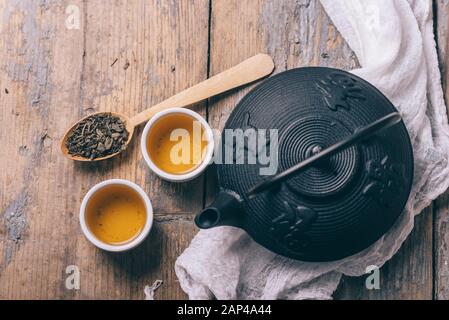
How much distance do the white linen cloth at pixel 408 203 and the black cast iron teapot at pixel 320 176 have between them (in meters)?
0.10

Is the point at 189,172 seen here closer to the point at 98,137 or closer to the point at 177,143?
the point at 177,143

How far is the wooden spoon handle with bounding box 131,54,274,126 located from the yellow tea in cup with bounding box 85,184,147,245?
149 millimetres

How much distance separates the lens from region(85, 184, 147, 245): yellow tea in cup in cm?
98

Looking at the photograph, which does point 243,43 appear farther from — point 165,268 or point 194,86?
point 165,268

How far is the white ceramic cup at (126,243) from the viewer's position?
947mm

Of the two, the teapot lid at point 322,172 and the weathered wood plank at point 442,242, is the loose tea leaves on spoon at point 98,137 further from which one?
the weathered wood plank at point 442,242

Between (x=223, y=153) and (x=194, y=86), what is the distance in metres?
0.20

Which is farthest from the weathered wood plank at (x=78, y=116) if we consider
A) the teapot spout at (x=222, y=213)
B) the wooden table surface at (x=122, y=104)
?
the teapot spout at (x=222, y=213)

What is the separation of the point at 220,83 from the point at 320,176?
0.33 meters

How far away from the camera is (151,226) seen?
3.22 feet

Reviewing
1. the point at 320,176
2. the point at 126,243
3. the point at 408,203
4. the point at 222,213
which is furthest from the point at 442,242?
the point at 126,243

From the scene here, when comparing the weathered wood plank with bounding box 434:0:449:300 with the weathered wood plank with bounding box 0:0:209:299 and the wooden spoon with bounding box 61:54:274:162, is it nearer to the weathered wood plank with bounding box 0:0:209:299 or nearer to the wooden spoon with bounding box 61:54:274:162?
the wooden spoon with bounding box 61:54:274:162

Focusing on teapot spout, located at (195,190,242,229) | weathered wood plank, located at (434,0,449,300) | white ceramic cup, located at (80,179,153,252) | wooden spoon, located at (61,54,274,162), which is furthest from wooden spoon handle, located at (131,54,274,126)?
weathered wood plank, located at (434,0,449,300)
